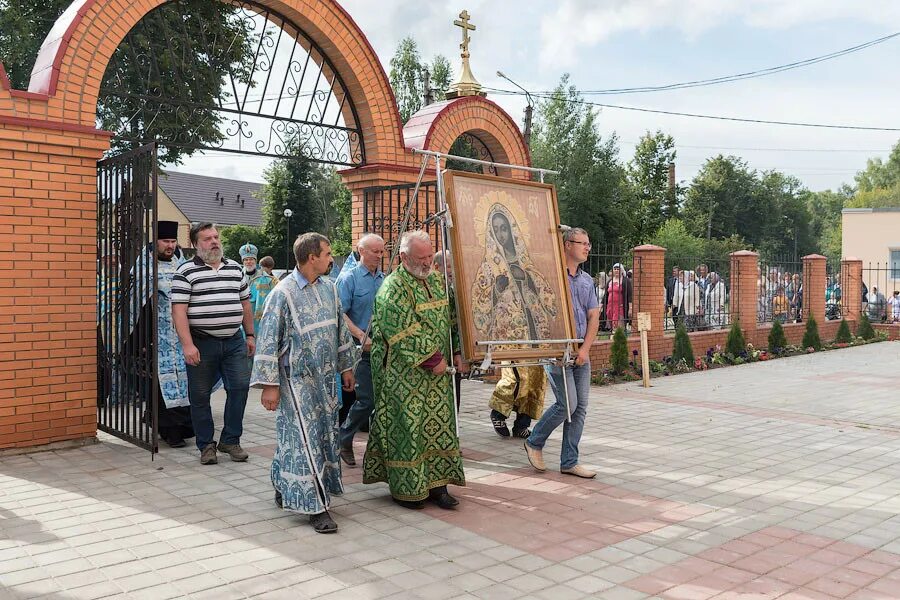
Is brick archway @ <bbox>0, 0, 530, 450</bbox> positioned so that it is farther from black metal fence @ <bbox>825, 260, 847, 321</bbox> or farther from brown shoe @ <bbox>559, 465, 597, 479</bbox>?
black metal fence @ <bbox>825, 260, 847, 321</bbox>

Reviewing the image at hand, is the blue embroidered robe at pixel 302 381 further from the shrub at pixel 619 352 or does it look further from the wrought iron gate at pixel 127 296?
the shrub at pixel 619 352

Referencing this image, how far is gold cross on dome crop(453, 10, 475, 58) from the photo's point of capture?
10688 millimetres

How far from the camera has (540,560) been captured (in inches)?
166

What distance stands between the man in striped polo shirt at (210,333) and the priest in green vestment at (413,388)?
158 centimetres

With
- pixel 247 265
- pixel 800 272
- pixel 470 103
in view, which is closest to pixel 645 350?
pixel 470 103

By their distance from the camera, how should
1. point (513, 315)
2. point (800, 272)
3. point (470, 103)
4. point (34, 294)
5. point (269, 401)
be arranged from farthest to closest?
1. point (800, 272)
2. point (470, 103)
3. point (34, 294)
4. point (513, 315)
5. point (269, 401)

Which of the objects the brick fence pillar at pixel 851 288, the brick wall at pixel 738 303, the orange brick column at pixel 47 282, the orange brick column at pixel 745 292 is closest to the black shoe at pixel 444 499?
the orange brick column at pixel 47 282

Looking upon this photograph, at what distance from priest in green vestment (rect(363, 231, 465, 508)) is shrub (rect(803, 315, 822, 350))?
13424 millimetres

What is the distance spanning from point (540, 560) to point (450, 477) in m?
1.07

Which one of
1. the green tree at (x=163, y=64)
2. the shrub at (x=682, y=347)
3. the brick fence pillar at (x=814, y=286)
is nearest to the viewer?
the green tree at (x=163, y=64)

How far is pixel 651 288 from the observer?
13.0 meters

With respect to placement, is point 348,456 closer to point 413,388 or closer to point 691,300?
point 413,388

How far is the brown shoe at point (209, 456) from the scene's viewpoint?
6.19 m

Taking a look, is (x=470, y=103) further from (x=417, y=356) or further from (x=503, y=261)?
(x=417, y=356)
